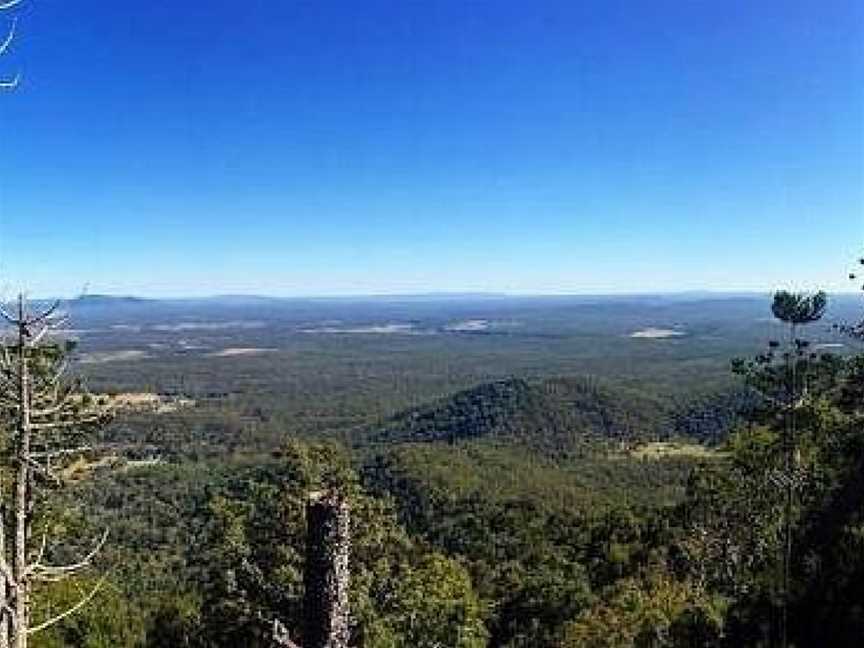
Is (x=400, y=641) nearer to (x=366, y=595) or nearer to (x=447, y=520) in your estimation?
(x=366, y=595)

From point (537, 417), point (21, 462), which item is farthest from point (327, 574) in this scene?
point (537, 417)

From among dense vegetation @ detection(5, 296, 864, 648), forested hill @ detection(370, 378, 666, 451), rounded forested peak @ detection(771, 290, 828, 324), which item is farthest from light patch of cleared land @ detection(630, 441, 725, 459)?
rounded forested peak @ detection(771, 290, 828, 324)

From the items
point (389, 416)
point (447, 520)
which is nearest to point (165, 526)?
point (447, 520)

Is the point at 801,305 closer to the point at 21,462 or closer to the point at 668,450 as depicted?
the point at 21,462

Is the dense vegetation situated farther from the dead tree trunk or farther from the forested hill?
the forested hill

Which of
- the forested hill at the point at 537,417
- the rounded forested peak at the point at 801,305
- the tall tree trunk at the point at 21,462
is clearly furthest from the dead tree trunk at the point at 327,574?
the forested hill at the point at 537,417
